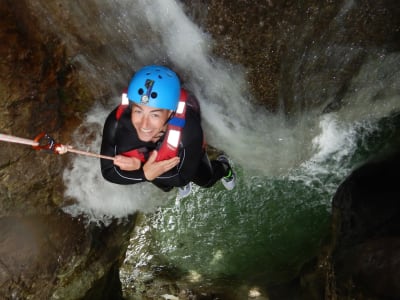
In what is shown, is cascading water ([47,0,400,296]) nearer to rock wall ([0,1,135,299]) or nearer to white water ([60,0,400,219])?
white water ([60,0,400,219])

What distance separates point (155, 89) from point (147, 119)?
0.92 feet

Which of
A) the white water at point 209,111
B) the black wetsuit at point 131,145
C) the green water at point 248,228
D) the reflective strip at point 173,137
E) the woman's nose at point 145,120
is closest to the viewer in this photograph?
the woman's nose at point 145,120

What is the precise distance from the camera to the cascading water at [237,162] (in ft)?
12.3

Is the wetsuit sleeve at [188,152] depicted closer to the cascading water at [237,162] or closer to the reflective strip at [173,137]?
the reflective strip at [173,137]

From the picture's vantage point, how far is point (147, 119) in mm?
3008

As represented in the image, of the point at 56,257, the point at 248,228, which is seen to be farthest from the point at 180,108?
the point at 248,228

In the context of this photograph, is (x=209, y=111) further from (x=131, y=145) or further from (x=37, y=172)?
(x=37, y=172)

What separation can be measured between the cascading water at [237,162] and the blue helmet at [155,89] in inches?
26.0

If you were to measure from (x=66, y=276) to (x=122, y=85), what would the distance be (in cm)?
249

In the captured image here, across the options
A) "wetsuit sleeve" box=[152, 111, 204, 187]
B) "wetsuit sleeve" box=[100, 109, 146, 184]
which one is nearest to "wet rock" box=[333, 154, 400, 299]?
"wetsuit sleeve" box=[152, 111, 204, 187]

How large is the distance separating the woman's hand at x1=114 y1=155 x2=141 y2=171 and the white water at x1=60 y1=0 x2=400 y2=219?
1.32 meters

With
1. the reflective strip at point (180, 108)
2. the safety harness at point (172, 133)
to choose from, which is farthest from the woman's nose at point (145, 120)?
the reflective strip at point (180, 108)

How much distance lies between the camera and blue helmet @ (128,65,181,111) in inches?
118

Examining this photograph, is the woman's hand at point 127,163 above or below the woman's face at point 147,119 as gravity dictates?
below
